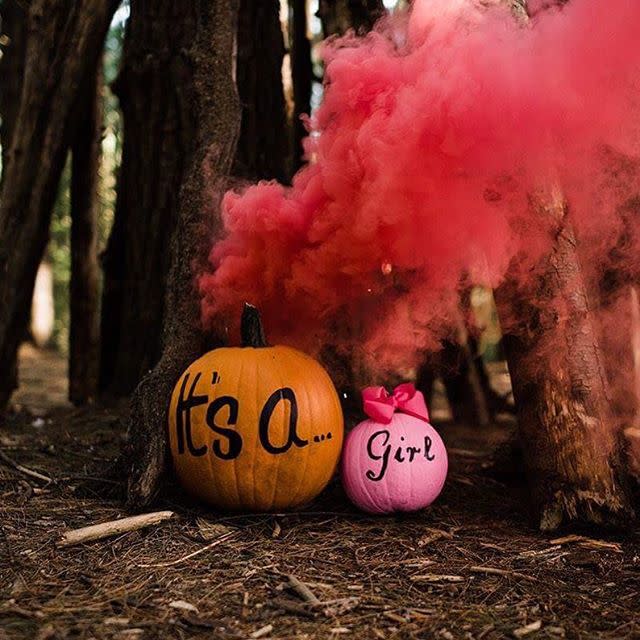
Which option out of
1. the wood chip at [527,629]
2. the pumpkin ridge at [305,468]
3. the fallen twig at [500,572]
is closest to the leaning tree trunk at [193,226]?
the pumpkin ridge at [305,468]

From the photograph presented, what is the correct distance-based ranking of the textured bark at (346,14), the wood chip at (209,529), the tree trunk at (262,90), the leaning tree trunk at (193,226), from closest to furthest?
the wood chip at (209,529) → the leaning tree trunk at (193,226) → the textured bark at (346,14) → the tree trunk at (262,90)

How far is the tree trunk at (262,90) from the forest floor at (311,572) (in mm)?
1792

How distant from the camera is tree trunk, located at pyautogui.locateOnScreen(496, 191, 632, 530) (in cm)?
267

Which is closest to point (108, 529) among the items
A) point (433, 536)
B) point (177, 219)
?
point (433, 536)

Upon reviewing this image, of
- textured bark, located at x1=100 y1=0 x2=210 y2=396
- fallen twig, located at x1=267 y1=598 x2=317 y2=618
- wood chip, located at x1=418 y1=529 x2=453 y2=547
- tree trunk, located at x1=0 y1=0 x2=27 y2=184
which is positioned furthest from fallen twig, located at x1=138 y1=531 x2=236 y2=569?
tree trunk, located at x1=0 y1=0 x2=27 y2=184

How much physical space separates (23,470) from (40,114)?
1947 millimetres

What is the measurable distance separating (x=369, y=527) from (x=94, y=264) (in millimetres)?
2899

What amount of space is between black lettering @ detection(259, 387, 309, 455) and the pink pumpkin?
232 mm

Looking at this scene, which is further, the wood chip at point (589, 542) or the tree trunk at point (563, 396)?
the tree trunk at point (563, 396)

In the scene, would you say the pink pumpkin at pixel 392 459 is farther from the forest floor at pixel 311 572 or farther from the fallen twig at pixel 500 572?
the fallen twig at pixel 500 572

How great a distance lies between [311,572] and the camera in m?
2.29

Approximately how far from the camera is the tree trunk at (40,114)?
13.5 ft

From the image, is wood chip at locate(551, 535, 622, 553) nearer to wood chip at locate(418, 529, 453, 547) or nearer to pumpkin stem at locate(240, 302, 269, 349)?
wood chip at locate(418, 529, 453, 547)

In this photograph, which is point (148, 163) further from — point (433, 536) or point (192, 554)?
point (433, 536)
